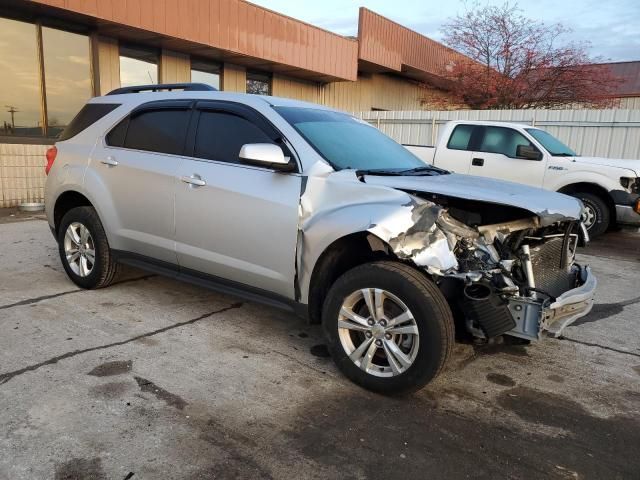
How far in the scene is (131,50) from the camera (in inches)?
446

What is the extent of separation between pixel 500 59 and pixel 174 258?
16.2 m

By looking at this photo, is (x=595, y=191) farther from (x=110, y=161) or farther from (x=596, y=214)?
(x=110, y=161)

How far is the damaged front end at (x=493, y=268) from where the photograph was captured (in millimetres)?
2891

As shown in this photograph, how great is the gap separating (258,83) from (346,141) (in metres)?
11.6

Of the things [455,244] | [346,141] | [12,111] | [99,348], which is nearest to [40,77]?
[12,111]

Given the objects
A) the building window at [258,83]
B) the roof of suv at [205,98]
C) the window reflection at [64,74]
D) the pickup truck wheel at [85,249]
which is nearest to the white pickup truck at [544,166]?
the roof of suv at [205,98]

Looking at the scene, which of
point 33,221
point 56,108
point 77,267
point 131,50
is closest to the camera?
point 77,267

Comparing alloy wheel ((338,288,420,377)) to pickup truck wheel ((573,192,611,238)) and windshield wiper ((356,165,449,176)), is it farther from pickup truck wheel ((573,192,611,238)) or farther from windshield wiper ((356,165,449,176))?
pickup truck wheel ((573,192,611,238))

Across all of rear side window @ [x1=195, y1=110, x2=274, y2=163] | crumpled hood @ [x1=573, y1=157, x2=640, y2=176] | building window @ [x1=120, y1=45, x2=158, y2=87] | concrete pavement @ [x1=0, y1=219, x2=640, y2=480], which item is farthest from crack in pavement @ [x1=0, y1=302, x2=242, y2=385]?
building window @ [x1=120, y1=45, x2=158, y2=87]

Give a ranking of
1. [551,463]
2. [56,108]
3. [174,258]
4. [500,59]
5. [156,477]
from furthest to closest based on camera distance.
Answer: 1. [500,59]
2. [56,108]
3. [174,258]
4. [551,463]
5. [156,477]

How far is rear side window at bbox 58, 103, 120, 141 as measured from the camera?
4766 millimetres

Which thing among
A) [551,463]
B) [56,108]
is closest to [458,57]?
[56,108]

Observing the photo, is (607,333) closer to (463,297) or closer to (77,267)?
(463,297)

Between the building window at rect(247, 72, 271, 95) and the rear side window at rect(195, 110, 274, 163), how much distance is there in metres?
10.8
